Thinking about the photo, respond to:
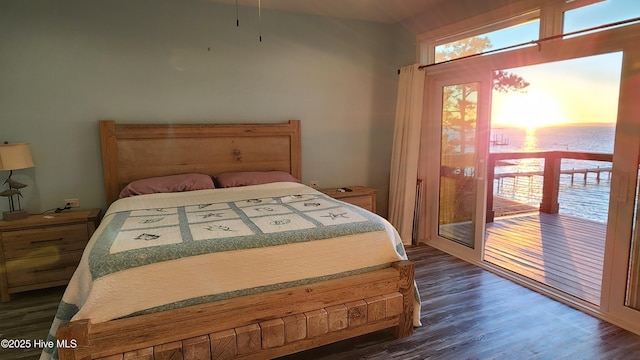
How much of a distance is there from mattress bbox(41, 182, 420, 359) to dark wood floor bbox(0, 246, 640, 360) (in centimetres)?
26

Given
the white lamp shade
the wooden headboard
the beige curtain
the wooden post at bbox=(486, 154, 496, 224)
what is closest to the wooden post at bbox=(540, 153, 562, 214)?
the wooden post at bbox=(486, 154, 496, 224)

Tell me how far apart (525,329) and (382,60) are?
3319 mm

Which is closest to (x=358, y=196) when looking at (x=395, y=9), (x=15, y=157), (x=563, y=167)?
(x=395, y=9)

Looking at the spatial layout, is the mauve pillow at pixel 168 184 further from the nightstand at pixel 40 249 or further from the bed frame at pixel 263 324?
the bed frame at pixel 263 324

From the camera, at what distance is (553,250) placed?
403 centimetres

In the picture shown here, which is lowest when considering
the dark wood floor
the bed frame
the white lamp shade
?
the dark wood floor

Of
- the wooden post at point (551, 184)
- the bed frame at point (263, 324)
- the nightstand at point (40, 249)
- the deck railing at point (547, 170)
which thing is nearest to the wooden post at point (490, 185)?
the deck railing at point (547, 170)

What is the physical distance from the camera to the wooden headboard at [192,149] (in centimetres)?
342

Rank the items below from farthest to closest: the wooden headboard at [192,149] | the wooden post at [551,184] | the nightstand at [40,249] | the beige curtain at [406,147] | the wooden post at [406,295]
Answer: the wooden post at [551,184], the beige curtain at [406,147], the wooden headboard at [192,149], the nightstand at [40,249], the wooden post at [406,295]

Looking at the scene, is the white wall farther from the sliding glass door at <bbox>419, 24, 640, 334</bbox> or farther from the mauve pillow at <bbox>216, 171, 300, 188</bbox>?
the sliding glass door at <bbox>419, 24, 640, 334</bbox>

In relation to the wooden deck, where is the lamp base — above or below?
above

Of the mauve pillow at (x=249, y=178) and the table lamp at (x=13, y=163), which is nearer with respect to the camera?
the table lamp at (x=13, y=163)

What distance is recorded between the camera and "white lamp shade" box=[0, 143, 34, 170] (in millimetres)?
2882

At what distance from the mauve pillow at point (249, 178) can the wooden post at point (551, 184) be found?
13.0 feet
